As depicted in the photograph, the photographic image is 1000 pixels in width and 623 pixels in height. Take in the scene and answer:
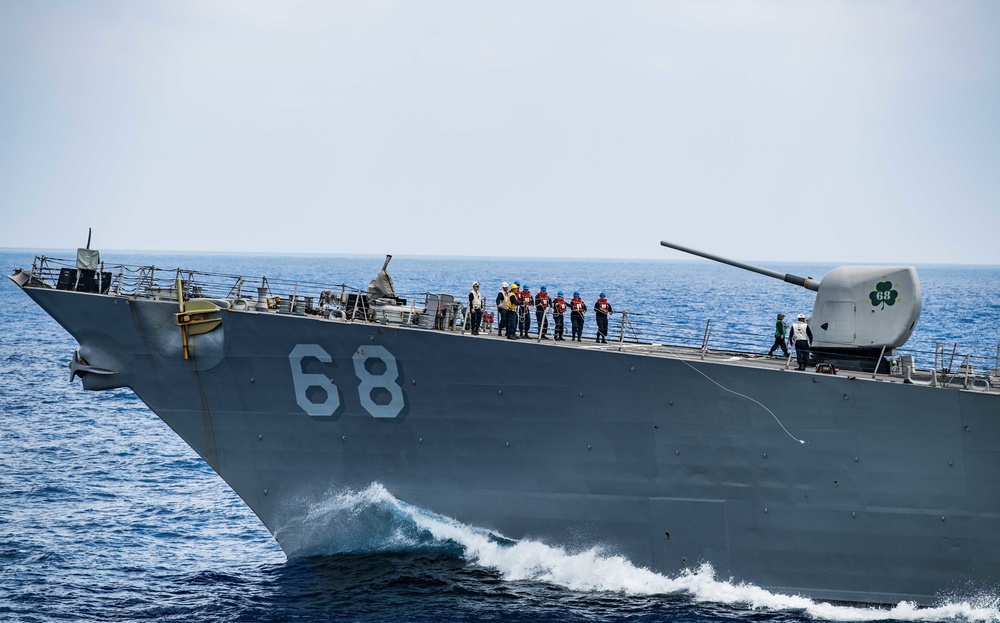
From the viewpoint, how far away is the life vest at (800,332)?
20.3 metres

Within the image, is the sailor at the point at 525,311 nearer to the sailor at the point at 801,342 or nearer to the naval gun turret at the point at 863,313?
the naval gun turret at the point at 863,313

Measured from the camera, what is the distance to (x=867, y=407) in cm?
1842

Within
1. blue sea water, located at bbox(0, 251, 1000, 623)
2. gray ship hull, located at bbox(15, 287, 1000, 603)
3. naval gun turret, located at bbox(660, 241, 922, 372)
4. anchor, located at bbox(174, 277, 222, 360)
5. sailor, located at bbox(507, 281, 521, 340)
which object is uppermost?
naval gun turret, located at bbox(660, 241, 922, 372)

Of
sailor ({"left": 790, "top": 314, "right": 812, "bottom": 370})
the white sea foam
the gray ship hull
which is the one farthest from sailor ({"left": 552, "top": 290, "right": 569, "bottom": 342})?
sailor ({"left": 790, "top": 314, "right": 812, "bottom": 370})

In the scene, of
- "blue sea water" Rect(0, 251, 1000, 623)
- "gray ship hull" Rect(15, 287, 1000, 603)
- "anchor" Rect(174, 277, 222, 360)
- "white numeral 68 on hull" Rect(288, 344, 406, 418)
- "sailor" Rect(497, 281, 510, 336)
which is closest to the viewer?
"gray ship hull" Rect(15, 287, 1000, 603)

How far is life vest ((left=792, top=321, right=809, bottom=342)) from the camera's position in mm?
20320

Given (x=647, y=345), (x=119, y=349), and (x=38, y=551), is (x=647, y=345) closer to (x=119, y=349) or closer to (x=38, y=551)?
(x=119, y=349)

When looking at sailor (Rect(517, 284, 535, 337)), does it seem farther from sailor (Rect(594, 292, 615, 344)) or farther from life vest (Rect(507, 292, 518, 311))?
sailor (Rect(594, 292, 615, 344))

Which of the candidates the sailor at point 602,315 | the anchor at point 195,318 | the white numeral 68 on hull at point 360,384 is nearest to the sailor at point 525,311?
the sailor at point 602,315

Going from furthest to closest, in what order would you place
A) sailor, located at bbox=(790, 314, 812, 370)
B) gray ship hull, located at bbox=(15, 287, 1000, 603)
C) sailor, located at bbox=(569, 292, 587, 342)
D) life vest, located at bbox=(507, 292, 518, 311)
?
sailor, located at bbox=(569, 292, 587, 342), life vest, located at bbox=(507, 292, 518, 311), sailor, located at bbox=(790, 314, 812, 370), gray ship hull, located at bbox=(15, 287, 1000, 603)

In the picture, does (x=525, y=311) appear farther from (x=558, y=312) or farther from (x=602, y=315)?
(x=602, y=315)

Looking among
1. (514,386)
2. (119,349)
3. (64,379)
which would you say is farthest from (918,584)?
(64,379)

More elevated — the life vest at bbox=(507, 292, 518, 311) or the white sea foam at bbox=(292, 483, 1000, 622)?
the life vest at bbox=(507, 292, 518, 311)

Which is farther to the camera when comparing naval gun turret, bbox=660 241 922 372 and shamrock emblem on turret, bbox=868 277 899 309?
shamrock emblem on turret, bbox=868 277 899 309
